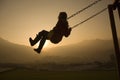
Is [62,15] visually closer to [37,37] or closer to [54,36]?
[54,36]

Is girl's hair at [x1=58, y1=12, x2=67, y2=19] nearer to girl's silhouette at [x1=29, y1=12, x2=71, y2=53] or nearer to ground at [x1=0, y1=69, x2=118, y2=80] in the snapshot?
girl's silhouette at [x1=29, y1=12, x2=71, y2=53]

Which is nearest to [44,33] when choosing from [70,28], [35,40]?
[35,40]

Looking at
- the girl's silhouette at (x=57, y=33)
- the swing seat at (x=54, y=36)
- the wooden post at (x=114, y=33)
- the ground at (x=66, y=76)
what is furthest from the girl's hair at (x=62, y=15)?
the ground at (x=66, y=76)

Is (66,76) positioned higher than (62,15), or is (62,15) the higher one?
(66,76)

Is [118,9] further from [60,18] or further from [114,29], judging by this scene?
[60,18]

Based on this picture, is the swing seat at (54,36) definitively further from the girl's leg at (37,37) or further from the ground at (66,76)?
the ground at (66,76)

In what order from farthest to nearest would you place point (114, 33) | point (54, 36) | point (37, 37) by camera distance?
point (37, 37)
point (54, 36)
point (114, 33)

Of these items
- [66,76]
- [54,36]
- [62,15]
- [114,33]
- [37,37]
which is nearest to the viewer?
[114,33]

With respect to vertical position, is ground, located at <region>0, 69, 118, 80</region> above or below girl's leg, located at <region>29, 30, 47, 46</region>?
above

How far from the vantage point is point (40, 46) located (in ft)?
27.3

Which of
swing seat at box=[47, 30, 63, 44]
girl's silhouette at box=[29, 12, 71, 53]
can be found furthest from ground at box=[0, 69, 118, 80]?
swing seat at box=[47, 30, 63, 44]

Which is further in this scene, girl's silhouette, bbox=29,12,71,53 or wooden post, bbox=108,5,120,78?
girl's silhouette, bbox=29,12,71,53

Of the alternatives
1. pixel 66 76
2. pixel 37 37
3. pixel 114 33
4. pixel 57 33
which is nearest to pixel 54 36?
pixel 57 33

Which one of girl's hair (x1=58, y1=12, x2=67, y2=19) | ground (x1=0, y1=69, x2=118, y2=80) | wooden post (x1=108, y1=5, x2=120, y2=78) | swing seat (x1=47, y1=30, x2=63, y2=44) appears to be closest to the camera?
wooden post (x1=108, y1=5, x2=120, y2=78)
